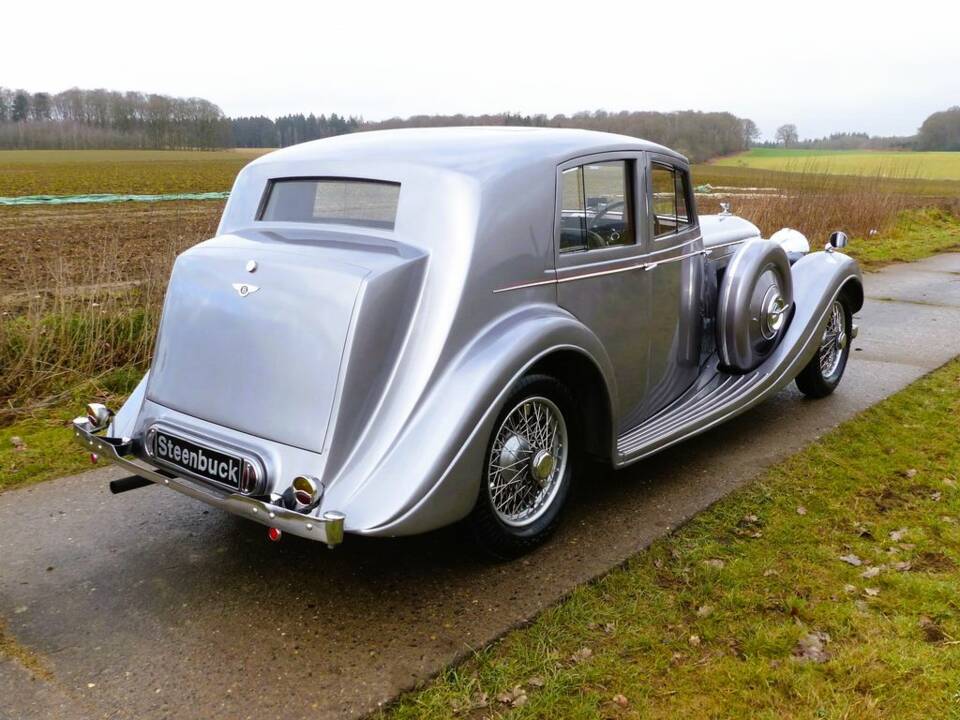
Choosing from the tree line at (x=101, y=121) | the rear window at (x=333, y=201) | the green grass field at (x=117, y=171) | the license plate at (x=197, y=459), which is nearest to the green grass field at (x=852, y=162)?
the rear window at (x=333, y=201)

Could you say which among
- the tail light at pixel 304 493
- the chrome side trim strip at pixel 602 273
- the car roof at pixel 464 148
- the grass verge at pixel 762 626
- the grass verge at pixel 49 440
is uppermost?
the car roof at pixel 464 148

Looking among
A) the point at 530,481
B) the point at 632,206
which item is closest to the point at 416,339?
the point at 530,481

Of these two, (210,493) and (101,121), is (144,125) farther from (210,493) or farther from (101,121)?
(210,493)

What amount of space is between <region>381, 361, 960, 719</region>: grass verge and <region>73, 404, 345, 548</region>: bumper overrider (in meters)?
0.63

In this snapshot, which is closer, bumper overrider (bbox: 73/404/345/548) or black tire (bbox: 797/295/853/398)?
bumper overrider (bbox: 73/404/345/548)

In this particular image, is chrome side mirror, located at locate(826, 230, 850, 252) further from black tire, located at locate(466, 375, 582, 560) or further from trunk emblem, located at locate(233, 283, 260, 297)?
trunk emblem, located at locate(233, 283, 260, 297)

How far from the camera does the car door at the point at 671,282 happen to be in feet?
13.5

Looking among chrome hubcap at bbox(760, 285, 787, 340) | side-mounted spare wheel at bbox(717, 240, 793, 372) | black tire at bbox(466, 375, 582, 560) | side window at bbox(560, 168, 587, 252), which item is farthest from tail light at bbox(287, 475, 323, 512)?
chrome hubcap at bbox(760, 285, 787, 340)


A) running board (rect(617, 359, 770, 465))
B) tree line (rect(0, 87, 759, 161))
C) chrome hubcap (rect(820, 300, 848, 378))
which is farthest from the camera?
tree line (rect(0, 87, 759, 161))

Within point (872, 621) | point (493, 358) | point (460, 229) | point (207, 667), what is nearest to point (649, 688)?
point (872, 621)

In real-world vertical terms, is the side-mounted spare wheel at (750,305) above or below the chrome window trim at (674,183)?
below

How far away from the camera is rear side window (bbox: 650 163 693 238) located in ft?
13.5

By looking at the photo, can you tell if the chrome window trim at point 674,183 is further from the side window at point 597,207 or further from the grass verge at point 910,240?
the grass verge at point 910,240

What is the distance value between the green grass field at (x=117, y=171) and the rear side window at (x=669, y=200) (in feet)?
91.9
